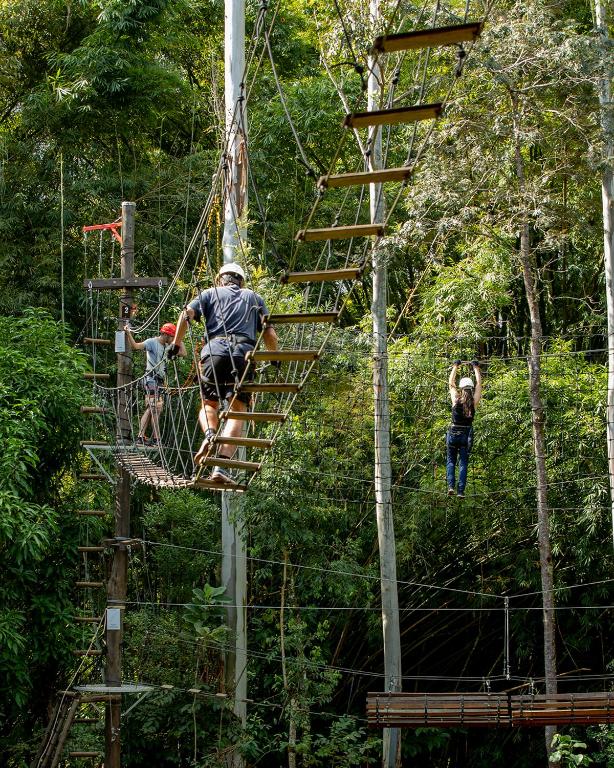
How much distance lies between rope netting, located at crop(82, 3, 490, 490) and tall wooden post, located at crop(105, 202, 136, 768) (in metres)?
0.13

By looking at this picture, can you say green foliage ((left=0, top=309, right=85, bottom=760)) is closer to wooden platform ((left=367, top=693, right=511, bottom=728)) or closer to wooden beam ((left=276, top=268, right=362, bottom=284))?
wooden platform ((left=367, top=693, right=511, bottom=728))

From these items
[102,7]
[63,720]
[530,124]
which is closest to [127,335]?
[63,720]

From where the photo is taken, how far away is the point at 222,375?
15.2ft

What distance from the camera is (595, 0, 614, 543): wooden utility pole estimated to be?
8.55m

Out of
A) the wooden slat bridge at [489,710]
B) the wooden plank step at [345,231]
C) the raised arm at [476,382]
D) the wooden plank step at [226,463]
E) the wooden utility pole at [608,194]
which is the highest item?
the wooden utility pole at [608,194]

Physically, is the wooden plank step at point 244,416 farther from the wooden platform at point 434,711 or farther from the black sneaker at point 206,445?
the wooden platform at point 434,711

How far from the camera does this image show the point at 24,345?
861cm

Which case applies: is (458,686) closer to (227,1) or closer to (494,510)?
(494,510)

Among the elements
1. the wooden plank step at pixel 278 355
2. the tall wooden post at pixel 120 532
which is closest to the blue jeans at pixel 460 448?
the tall wooden post at pixel 120 532

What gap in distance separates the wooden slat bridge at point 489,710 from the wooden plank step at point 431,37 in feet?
17.1

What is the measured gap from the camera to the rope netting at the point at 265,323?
158 inches

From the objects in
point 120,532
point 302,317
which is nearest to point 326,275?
point 302,317

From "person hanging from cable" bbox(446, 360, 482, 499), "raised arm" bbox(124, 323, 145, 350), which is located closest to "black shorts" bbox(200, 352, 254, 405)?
"raised arm" bbox(124, 323, 145, 350)

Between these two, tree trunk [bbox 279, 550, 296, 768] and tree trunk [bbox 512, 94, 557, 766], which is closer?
tree trunk [bbox 512, 94, 557, 766]
